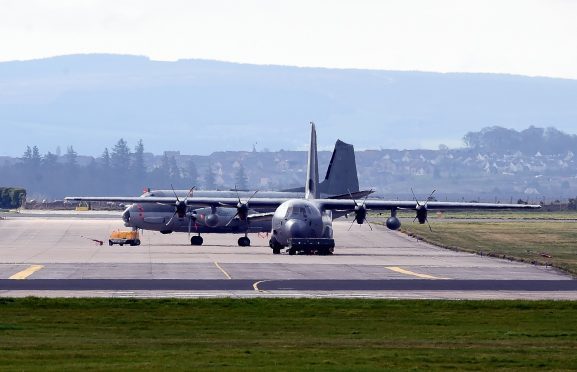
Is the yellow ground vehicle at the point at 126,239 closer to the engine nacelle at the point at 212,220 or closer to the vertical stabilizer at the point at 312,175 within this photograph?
the engine nacelle at the point at 212,220

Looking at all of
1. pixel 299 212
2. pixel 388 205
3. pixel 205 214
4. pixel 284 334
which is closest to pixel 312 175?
pixel 388 205

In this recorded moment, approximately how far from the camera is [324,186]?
104 meters

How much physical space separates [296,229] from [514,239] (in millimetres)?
30580

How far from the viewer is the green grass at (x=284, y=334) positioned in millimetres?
27719

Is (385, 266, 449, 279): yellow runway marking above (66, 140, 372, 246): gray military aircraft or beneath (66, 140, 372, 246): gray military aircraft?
beneath

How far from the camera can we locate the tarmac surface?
4859 cm

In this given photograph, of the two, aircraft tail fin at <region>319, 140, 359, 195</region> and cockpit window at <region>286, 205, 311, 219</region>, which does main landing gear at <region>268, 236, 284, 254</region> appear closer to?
cockpit window at <region>286, 205, 311, 219</region>

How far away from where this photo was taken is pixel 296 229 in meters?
78.6

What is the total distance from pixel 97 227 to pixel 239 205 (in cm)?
4150

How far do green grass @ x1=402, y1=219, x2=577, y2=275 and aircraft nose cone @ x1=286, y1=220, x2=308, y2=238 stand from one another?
11.3 meters

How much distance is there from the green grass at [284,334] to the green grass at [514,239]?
22324mm

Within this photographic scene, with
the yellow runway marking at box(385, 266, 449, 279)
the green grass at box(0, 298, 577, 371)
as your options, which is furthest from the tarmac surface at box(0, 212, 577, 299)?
the green grass at box(0, 298, 577, 371)

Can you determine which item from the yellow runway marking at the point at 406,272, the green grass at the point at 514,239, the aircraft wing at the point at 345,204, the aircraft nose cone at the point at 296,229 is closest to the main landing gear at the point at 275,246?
the aircraft nose cone at the point at 296,229

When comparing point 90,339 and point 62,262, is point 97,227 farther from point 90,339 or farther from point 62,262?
point 90,339
